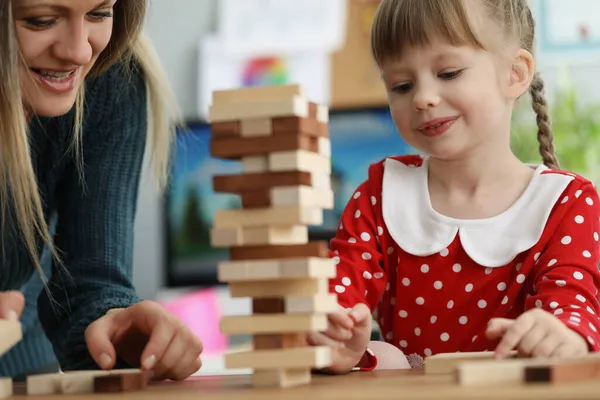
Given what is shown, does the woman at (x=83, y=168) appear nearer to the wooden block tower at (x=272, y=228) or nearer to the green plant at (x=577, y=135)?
the wooden block tower at (x=272, y=228)

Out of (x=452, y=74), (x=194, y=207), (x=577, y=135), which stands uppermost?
(x=577, y=135)

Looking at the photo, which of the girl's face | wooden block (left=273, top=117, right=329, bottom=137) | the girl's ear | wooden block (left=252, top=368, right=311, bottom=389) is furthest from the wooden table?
the girl's ear

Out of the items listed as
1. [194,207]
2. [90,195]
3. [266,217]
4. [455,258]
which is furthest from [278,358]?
[194,207]

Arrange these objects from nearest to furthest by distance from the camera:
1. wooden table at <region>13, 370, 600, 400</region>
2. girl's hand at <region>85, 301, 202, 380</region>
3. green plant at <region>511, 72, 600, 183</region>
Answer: wooden table at <region>13, 370, 600, 400</region>, girl's hand at <region>85, 301, 202, 380</region>, green plant at <region>511, 72, 600, 183</region>

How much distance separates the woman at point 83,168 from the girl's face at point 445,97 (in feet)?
1.24

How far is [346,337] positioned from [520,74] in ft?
1.66

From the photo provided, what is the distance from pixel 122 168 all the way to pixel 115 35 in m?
0.21

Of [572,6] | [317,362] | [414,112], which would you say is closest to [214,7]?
[572,6]

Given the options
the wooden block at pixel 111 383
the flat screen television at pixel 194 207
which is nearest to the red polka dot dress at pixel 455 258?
the wooden block at pixel 111 383

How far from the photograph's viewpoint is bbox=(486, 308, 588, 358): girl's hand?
2.93ft

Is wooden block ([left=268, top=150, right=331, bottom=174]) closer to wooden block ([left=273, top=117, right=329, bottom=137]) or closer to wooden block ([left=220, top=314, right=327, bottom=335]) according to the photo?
wooden block ([left=273, top=117, right=329, bottom=137])

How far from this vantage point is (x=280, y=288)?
0.83 metres

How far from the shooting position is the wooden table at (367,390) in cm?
68

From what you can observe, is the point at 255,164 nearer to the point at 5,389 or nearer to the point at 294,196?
the point at 294,196
